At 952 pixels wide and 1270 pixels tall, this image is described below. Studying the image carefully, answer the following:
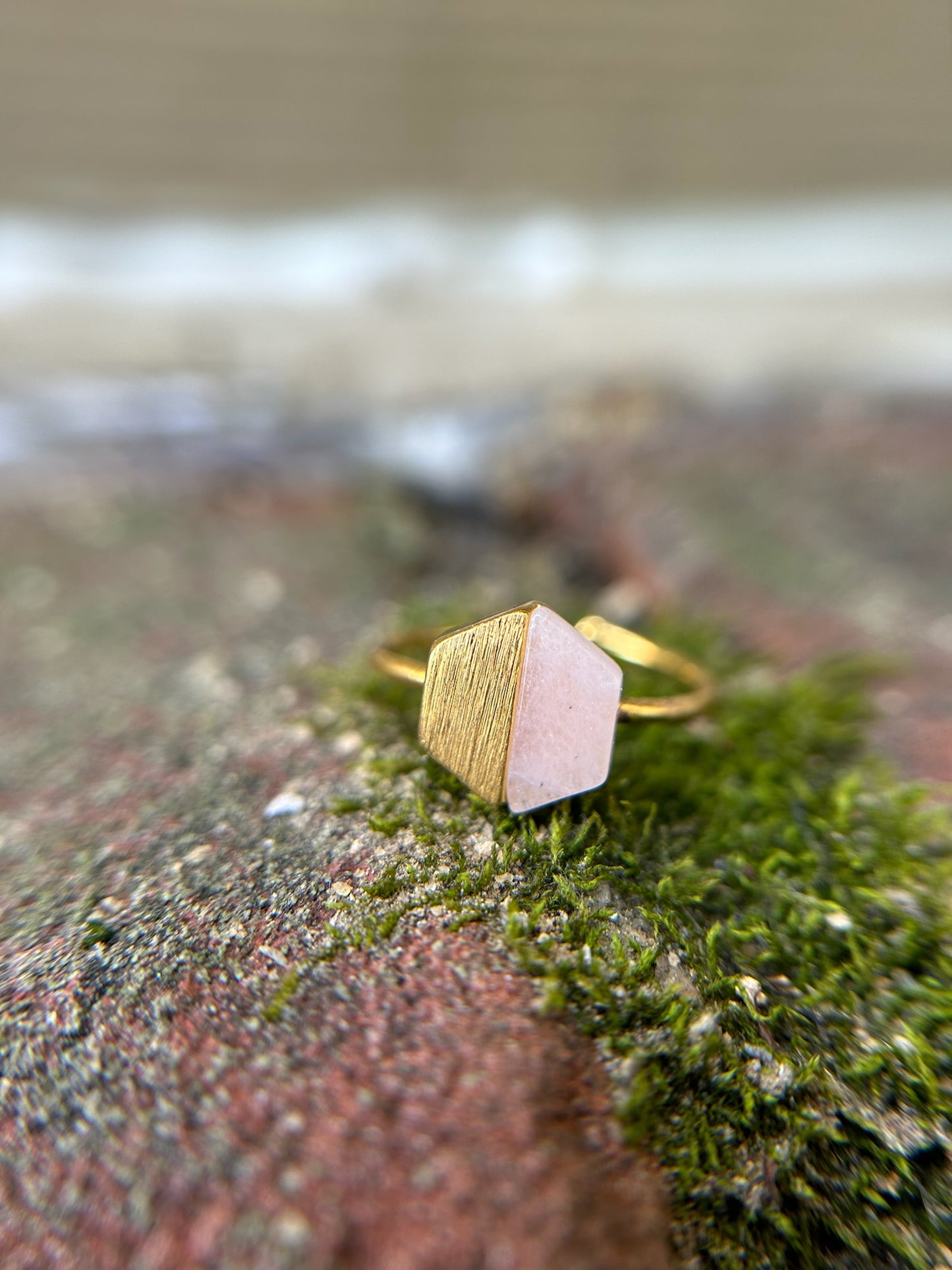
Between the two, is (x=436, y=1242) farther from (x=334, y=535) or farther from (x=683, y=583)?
(x=334, y=535)

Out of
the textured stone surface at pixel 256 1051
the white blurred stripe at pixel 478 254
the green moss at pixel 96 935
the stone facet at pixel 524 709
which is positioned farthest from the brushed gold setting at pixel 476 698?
the white blurred stripe at pixel 478 254

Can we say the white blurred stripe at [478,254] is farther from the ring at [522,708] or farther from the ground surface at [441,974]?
the ring at [522,708]

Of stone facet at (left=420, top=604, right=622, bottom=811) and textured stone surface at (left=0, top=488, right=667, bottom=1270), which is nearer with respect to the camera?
textured stone surface at (left=0, top=488, right=667, bottom=1270)

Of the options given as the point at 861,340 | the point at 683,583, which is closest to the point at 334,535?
the point at 683,583

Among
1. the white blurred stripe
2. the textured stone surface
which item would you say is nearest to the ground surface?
the textured stone surface

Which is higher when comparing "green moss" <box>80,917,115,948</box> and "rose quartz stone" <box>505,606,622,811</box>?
"rose quartz stone" <box>505,606,622,811</box>

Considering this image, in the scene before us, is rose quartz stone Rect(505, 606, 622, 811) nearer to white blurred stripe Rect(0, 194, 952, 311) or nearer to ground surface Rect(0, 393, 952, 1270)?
ground surface Rect(0, 393, 952, 1270)

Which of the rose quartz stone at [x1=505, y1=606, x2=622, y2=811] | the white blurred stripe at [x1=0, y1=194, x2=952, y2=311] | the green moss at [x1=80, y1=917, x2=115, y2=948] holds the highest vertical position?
the white blurred stripe at [x1=0, y1=194, x2=952, y2=311]
